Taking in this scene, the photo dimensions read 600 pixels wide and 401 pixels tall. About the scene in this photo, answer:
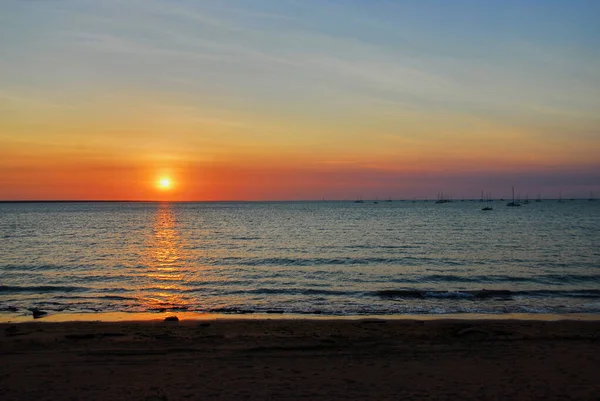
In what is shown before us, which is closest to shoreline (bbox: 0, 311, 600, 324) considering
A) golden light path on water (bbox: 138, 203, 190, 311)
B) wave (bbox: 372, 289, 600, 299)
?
golden light path on water (bbox: 138, 203, 190, 311)

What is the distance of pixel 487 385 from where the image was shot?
A: 10.7 metres

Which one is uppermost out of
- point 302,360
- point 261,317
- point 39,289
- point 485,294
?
point 302,360

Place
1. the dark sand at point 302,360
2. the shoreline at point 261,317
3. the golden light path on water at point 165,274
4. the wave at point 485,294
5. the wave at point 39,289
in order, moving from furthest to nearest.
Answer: the wave at point 39,289, the wave at point 485,294, the golden light path on water at point 165,274, the shoreline at point 261,317, the dark sand at point 302,360

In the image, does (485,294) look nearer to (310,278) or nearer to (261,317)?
(310,278)

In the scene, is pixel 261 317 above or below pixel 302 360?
below

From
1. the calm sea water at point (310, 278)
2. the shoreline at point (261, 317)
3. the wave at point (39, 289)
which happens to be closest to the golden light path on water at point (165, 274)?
the calm sea water at point (310, 278)

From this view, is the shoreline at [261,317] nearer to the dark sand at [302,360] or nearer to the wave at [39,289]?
the dark sand at [302,360]

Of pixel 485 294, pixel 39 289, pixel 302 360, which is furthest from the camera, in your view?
pixel 39 289

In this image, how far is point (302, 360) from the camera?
1273cm

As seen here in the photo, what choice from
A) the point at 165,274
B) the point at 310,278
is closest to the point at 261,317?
the point at 310,278

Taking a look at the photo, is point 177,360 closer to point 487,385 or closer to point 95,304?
point 487,385

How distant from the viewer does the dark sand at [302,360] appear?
Answer: 33.8 ft

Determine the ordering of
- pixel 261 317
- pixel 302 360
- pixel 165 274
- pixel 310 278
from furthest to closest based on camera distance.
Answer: pixel 165 274 → pixel 310 278 → pixel 261 317 → pixel 302 360

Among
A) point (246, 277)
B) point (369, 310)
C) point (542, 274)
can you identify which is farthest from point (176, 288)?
point (542, 274)
